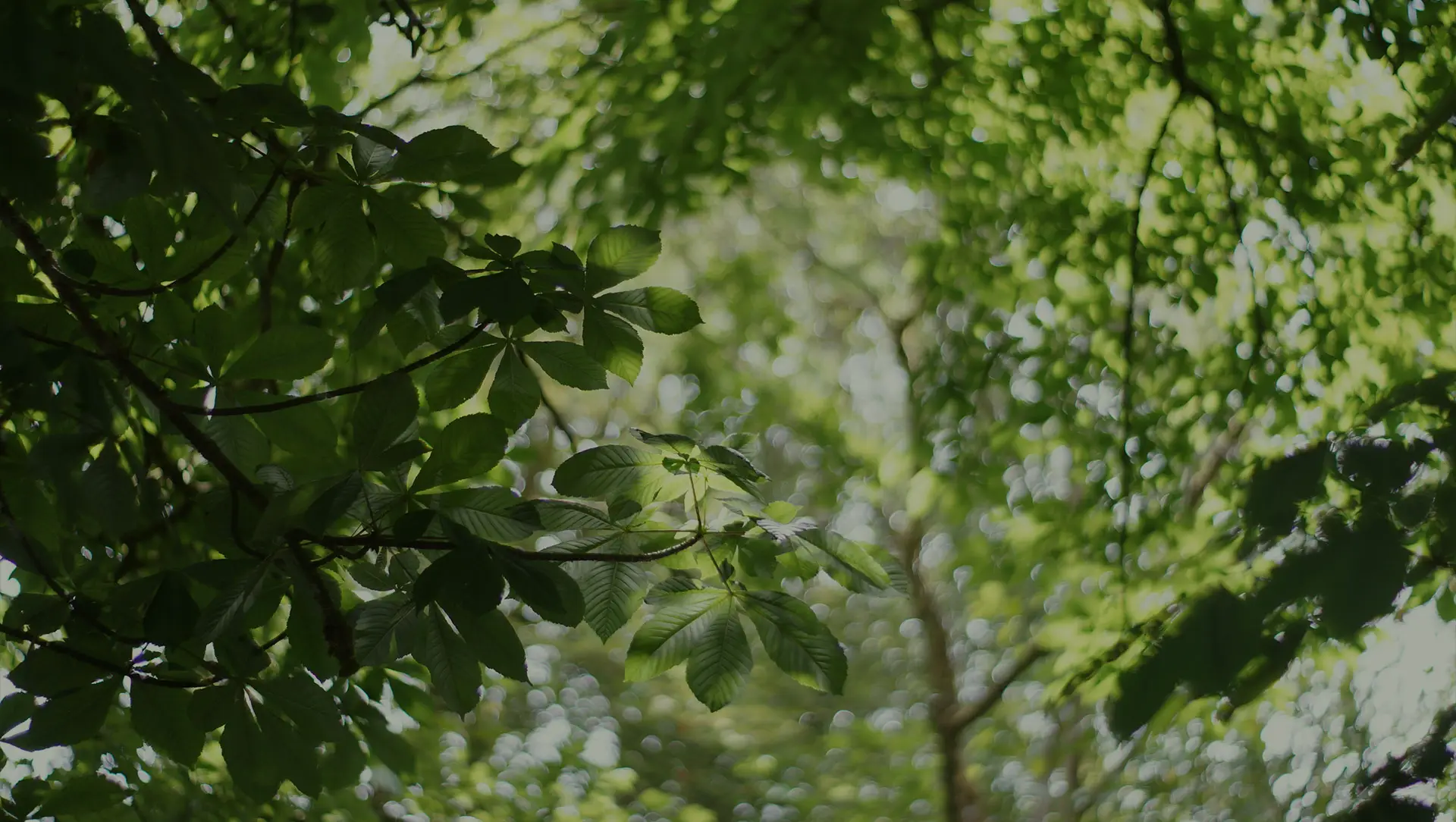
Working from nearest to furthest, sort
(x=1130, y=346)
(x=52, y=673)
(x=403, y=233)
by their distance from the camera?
(x=52, y=673), (x=403, y=233), (x=1130, y=346)

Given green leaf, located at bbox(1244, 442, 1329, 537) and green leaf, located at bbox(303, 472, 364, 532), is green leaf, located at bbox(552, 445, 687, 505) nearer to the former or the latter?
green leaf, located at bbox(303, 472, 364, 532)

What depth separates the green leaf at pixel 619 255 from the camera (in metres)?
1.13

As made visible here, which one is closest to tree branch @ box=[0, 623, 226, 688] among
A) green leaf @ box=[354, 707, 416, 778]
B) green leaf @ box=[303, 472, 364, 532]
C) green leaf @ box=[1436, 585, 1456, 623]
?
green leaf @ box=[303, 472, 364, 532]

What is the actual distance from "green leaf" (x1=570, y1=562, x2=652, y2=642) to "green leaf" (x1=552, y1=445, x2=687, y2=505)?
9 centimetres

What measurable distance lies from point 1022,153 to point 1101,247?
1.29 feet

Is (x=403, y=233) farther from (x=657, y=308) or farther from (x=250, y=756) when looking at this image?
(x=250, y=756)

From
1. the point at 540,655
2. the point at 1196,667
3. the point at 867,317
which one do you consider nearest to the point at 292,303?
the point at 1196,667

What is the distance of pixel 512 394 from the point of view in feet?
4.02

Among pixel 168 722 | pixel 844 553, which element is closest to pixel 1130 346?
pixel 844 553

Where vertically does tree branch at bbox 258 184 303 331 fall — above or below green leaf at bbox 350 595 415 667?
above

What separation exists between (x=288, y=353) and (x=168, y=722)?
45 cm

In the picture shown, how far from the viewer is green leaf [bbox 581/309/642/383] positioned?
3.87 ft

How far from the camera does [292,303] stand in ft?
7.08

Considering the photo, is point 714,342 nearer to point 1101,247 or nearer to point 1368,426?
point 1101,247
